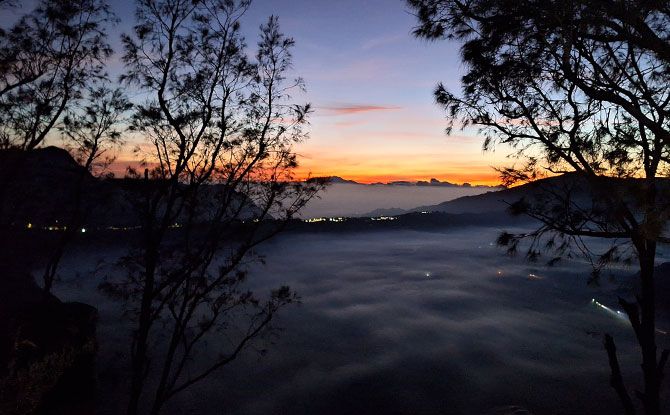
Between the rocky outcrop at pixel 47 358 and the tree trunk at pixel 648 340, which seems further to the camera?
→ the rocky outcrop at pixel 47 358

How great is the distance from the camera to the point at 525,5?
5668 mm

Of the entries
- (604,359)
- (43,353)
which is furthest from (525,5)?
(604,359)

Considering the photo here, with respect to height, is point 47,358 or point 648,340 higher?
point 648,340

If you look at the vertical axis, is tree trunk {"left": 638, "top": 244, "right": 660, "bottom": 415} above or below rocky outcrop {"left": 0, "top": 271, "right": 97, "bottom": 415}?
above

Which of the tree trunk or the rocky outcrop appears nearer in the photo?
the tree trunk

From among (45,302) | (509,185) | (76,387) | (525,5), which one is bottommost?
(76,387)

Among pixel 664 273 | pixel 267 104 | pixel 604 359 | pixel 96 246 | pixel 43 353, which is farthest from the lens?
pixel 96 246

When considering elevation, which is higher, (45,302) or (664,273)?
(45,302)

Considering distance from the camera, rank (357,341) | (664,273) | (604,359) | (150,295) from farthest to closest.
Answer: (357,341), (664,273), (604,359), (150,295)

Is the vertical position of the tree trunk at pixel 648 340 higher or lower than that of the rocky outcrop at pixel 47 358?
higher

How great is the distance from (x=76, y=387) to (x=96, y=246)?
57.4 metres

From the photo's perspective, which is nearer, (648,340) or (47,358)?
(648,340)

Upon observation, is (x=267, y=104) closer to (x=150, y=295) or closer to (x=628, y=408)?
(x=150, y=295)

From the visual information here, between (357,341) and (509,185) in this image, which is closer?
(509,185)
